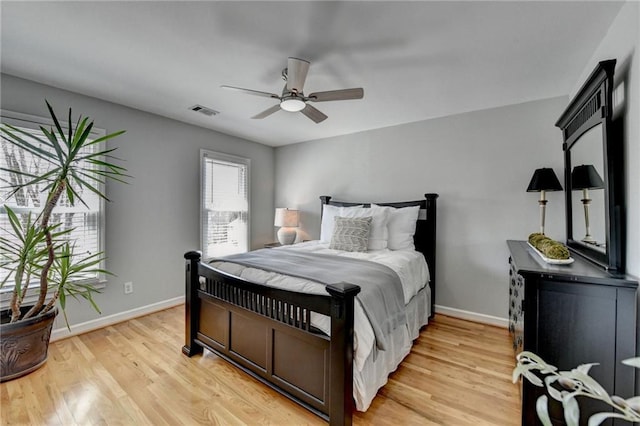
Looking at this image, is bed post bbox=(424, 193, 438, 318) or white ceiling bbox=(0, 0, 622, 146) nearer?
white ceiling bbox=(0, 0, 622, 146)

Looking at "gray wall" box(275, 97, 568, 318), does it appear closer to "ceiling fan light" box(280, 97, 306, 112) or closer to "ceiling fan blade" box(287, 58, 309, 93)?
"ceiling fan light" box(280, 97, 306, 112)

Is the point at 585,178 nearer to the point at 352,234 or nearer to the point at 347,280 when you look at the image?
the point at 347,280

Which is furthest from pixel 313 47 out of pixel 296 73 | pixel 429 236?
pixel 429 236

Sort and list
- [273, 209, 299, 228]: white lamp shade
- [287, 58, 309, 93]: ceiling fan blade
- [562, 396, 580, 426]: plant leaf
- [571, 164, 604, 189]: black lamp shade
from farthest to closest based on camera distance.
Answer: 1. [273, 209, 299, 228]: white lamp shade
2. [287, 58, 309, 93]: ceiling fan blade
3. [571, 164, 604, 189]: black lamp shade
4. [562, 396, 580, 426]: plant leaf

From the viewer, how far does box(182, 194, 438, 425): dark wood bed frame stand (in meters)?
1.59

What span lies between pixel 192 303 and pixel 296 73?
6.91ft

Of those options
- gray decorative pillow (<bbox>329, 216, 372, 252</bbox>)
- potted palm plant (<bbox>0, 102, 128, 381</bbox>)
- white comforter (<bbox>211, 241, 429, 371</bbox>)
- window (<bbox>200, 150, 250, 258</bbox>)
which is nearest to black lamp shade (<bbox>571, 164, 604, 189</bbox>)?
Answer: white comforter (<bbox>211, 241, 429, 371</bbox>)

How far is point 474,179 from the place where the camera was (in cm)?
326

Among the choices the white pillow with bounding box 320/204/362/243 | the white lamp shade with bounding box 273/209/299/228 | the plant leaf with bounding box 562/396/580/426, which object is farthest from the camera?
the white lamp shade with bounding box 273/209/299/228

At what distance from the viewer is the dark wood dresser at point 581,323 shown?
1.38 meters

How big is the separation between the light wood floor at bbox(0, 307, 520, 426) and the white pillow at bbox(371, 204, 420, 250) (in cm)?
105

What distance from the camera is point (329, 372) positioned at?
1.64 meters

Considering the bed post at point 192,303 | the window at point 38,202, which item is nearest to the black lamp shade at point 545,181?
the bed post at point 192,303

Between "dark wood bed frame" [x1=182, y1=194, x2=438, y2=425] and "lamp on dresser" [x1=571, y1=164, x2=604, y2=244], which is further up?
"lamp on dresser" [x1=571, y1=164, x2=604, y2=244]
